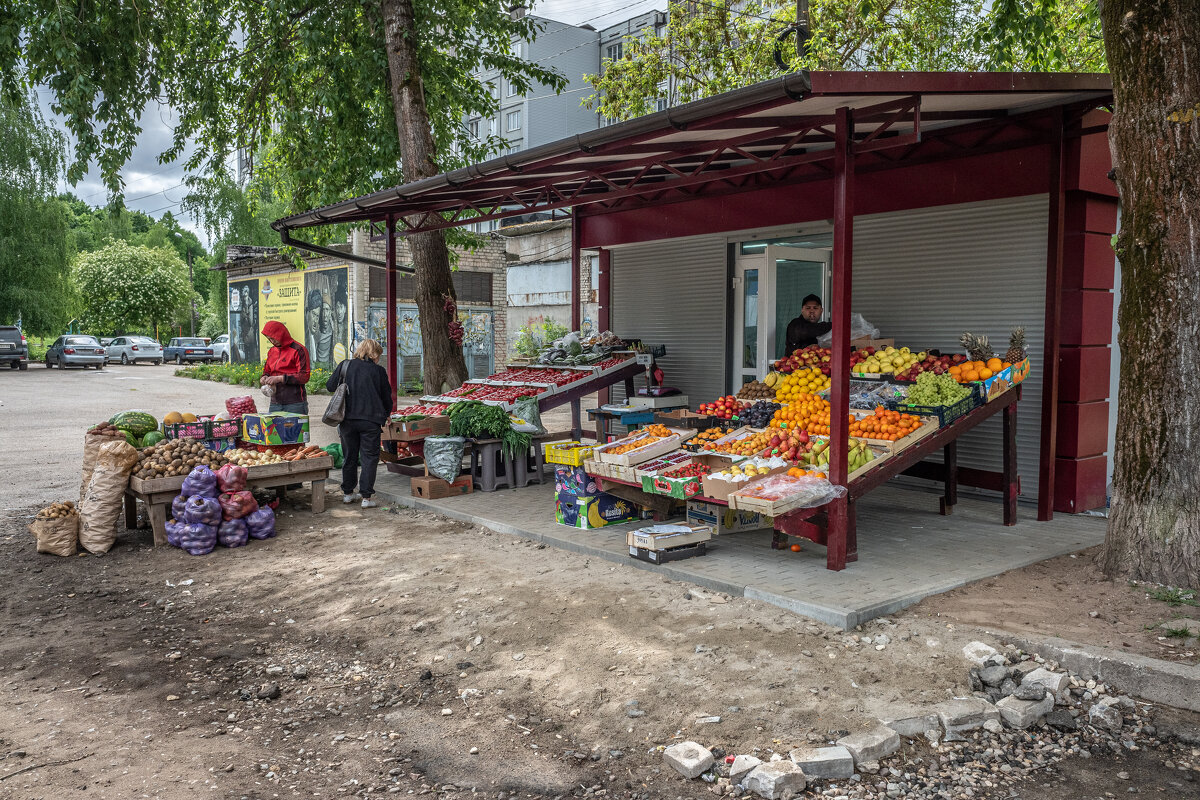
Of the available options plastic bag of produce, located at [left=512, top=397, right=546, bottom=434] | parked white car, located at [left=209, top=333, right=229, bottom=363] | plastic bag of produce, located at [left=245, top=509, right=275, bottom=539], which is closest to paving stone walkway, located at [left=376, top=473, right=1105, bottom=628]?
plastic bag of produce, located at [left=512, top=397, right=546, bottom=434]

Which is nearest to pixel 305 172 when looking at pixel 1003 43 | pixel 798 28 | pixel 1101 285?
pixel 798 28

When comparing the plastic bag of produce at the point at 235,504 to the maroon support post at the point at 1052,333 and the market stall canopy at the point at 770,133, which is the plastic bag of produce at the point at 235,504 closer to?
the market stall canopy at the point at 770,133

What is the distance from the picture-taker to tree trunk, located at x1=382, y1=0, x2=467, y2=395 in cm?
1190

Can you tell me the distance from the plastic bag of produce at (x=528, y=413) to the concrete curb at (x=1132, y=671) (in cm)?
611

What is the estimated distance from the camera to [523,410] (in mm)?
9820

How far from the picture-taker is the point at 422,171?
463 inches

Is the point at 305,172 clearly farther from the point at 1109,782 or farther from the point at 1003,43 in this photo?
the point at 1109,782

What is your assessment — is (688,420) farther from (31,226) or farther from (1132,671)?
(31,226)

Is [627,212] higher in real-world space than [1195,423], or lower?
higher

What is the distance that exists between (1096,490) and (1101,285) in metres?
2.03

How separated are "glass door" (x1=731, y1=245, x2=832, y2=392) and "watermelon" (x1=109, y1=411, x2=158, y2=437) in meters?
7.26

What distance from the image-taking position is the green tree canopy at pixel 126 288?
169ft

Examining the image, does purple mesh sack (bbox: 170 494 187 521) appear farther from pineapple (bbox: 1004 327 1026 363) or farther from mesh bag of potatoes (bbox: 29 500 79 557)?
pineapple (bbox: 1004 327 1026 363)

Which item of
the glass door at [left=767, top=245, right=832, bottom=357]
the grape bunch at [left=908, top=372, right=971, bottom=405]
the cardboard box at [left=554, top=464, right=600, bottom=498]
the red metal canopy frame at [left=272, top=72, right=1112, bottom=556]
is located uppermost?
the red metal canopy frame at [left=272, top=72, right=1112, bottom=556]
